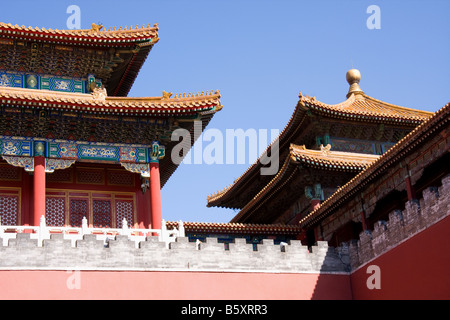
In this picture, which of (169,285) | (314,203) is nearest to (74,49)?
(314,203)

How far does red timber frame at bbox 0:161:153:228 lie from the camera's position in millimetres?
21688

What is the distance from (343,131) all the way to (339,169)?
2856 millimetres

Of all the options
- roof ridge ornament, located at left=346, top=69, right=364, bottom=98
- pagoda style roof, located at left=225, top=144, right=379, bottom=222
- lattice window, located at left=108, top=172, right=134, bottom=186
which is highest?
roof ridge ornament, located at left=346, top=69, right=364, bottom=98

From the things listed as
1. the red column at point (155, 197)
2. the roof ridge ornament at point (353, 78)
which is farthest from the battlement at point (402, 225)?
the roof ridge ornament at point (353, 78)

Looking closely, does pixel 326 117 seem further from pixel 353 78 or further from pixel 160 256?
pixel 160 256

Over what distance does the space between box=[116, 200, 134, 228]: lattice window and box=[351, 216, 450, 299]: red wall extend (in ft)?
24.3

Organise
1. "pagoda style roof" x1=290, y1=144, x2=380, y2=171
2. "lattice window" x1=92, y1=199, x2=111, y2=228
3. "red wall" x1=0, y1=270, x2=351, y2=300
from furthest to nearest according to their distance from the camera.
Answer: "pagoda style roof" x1=290, y1=144, x2=380, y2=171
"lattice window" x1=92, y1=199, x2=111, y2=228
"red wall" x1=0, y1=270, x2=351, y2=300

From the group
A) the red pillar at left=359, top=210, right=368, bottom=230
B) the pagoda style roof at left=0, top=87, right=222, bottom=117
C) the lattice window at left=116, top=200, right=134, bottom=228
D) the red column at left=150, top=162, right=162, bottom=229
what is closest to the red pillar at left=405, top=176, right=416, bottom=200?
the red pillar at left=359, top=210, right=368, bottom=230

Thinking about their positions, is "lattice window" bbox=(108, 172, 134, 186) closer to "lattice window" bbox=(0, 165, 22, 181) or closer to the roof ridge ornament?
"lattice window" bbox=(0, 165, 22, 181)

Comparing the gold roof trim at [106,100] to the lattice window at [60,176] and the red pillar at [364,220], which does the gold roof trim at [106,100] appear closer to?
the lattice window at [60,176]

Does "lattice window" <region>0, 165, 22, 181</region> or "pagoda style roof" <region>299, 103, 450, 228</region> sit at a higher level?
"lattice window" <region>0, 165, 22, 181</region>

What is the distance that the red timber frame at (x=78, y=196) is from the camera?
21.7 m

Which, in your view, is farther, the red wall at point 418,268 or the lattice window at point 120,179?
the lattice window at point 120,179

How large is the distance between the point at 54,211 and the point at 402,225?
1000cm
